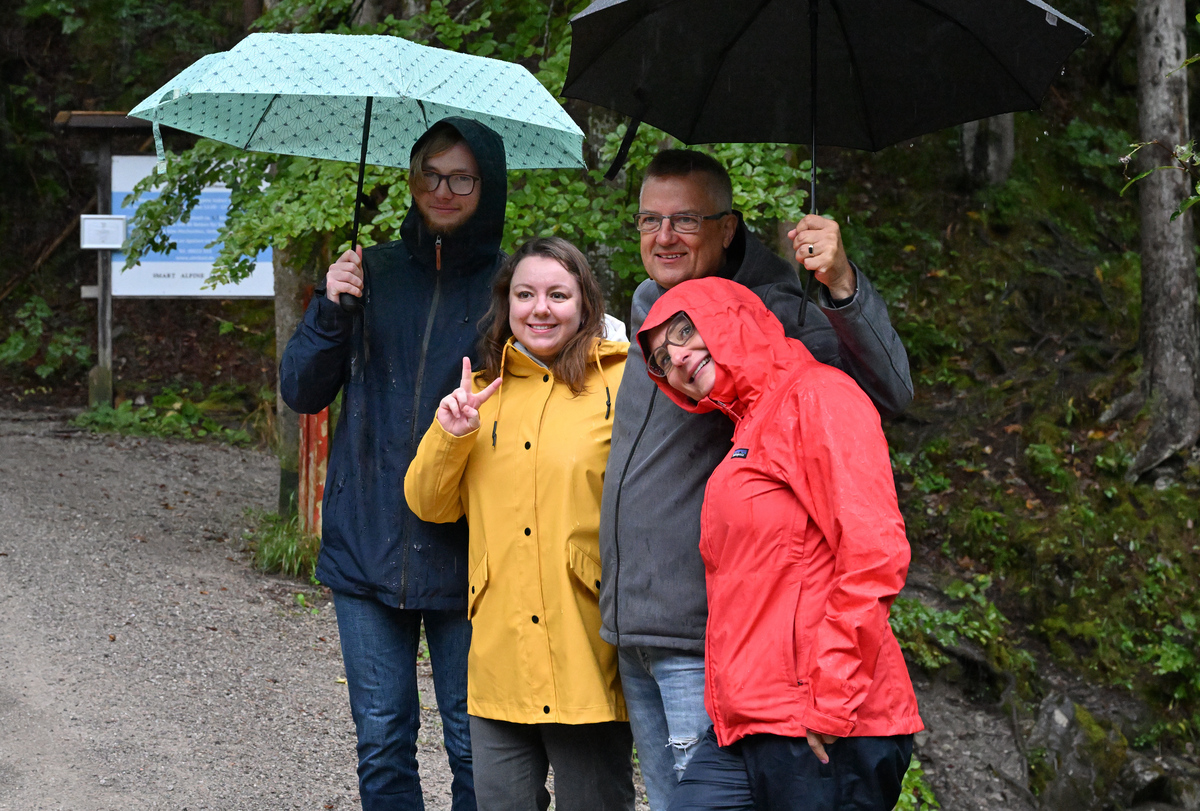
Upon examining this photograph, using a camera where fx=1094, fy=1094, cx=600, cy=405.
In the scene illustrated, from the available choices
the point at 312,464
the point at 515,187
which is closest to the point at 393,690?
the point at 515,187

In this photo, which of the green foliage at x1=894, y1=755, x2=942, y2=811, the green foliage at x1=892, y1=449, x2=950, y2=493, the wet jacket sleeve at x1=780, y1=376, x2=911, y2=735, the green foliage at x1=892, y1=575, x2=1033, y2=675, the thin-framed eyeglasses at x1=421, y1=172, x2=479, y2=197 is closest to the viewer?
the wet jacket sleeve at x1=780, y1=376, x2=911, y2=735

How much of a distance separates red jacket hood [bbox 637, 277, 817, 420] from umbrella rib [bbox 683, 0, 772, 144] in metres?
0.76

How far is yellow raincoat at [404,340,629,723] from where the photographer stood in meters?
2.70

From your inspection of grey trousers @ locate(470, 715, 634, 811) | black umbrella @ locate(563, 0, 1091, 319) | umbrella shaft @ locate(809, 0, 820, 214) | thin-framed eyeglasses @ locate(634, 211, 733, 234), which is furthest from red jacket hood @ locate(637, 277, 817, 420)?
grey trousers @ locate(470, 715, 634, 811)

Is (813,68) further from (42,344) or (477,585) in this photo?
(42,344)

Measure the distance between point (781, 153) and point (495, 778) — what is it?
12.7 ft

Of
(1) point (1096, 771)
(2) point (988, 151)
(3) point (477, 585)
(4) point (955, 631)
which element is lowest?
(1) point (1096, 771)

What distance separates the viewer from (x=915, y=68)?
2.77 m

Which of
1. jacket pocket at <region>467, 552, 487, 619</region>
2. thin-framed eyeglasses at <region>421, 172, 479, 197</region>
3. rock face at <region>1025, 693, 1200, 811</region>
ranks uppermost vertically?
thin-framed eyeglasses at <region>421, 172, 479, 197</region>

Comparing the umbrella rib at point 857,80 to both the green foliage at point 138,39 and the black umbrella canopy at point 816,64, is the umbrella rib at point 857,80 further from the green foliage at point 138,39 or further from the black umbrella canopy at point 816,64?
the green foliage at point 138,39

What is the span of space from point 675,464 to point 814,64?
1.04 metres

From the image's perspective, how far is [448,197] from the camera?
306cm

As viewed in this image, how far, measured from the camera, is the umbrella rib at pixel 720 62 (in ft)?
9.24

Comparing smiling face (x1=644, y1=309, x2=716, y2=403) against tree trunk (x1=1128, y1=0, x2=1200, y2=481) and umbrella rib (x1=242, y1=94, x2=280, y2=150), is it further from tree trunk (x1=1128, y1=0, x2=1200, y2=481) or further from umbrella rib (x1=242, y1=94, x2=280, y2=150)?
tree trunk (x1=1128, y1=0, x2=1200, y2=481)
